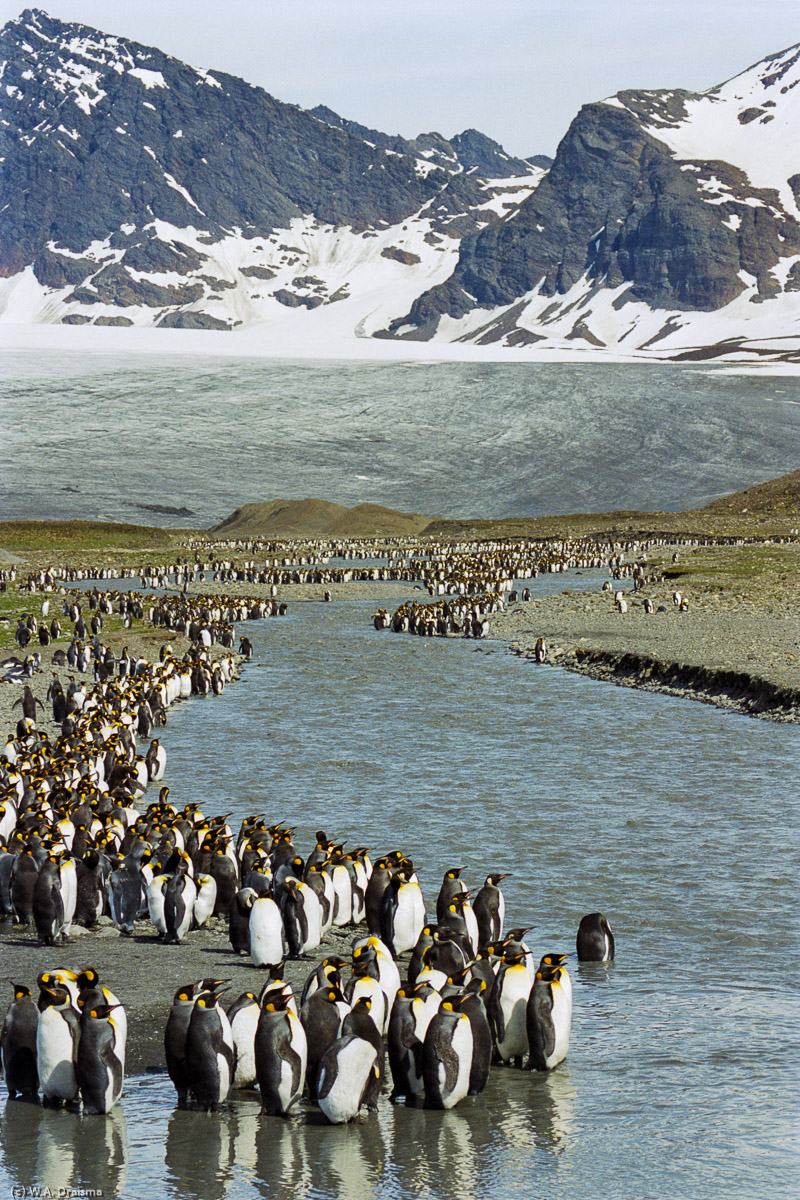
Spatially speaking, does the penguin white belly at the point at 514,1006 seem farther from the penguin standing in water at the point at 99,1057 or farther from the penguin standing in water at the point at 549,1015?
the penguin standing in water at the point at 99,1057

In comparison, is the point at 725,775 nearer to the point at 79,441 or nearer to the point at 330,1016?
the point at 330,1016

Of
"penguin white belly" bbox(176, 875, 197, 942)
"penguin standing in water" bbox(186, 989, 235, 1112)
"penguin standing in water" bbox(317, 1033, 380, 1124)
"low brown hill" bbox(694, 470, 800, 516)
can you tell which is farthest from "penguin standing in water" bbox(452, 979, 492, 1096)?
"low brown hill" bbox(694, 470, 800, 516)

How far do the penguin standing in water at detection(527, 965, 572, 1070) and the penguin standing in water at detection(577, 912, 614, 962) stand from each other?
2.04 metres

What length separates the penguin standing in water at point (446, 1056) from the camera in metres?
8.27

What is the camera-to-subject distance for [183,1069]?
843 cm

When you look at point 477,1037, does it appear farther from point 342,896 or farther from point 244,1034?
point 342,896

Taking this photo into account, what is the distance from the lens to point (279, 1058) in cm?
821

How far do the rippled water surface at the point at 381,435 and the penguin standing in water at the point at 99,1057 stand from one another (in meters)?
99.7

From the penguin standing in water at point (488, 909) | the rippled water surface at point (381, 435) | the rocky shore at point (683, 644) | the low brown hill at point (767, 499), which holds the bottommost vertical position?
the penguin standing in water at point (488, 909)

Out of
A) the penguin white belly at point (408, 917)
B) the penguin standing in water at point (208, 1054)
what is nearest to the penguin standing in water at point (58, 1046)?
the penguin standing in water at point (208, 1054)

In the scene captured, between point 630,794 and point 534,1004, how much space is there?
901 cm

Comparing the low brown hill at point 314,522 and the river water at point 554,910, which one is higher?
the low brown hill at point 314,522

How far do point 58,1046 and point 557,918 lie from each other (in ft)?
17.6

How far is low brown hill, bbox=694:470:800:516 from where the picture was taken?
3740 inches
